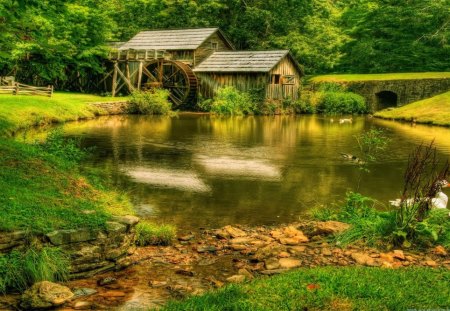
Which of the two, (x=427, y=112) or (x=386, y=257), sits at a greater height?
(x=427, y=112)

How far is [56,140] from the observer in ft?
45.7

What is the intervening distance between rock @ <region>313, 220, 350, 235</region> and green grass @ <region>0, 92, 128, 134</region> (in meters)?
13.5

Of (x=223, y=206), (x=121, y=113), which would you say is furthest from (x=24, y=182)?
(x=121, y=113)

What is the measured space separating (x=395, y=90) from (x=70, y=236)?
3723 centimetres

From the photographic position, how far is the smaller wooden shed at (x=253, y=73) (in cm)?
3594

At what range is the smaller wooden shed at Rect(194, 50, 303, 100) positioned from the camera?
35.9 metres

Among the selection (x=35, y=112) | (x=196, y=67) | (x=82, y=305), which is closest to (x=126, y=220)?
(x=82, y=305)

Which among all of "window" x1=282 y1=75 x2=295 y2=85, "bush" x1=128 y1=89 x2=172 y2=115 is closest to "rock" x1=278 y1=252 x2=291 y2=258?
"bush" x1=128 y1=89 x2=172 y2=115

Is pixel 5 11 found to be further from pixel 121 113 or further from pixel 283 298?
pixel 121 113

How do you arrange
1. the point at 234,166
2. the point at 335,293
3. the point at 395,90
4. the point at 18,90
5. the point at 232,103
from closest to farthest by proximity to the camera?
1. the point at 335,293
2. the point at 234,166
3. the point at 18,90
4. the point at 232,103
5. the point at 395,90

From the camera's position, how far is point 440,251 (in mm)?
7766

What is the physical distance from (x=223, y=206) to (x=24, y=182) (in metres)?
4.33

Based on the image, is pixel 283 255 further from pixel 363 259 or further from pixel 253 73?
pixel 253 73

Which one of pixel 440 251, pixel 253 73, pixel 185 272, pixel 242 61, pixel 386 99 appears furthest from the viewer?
pixel 386 99
